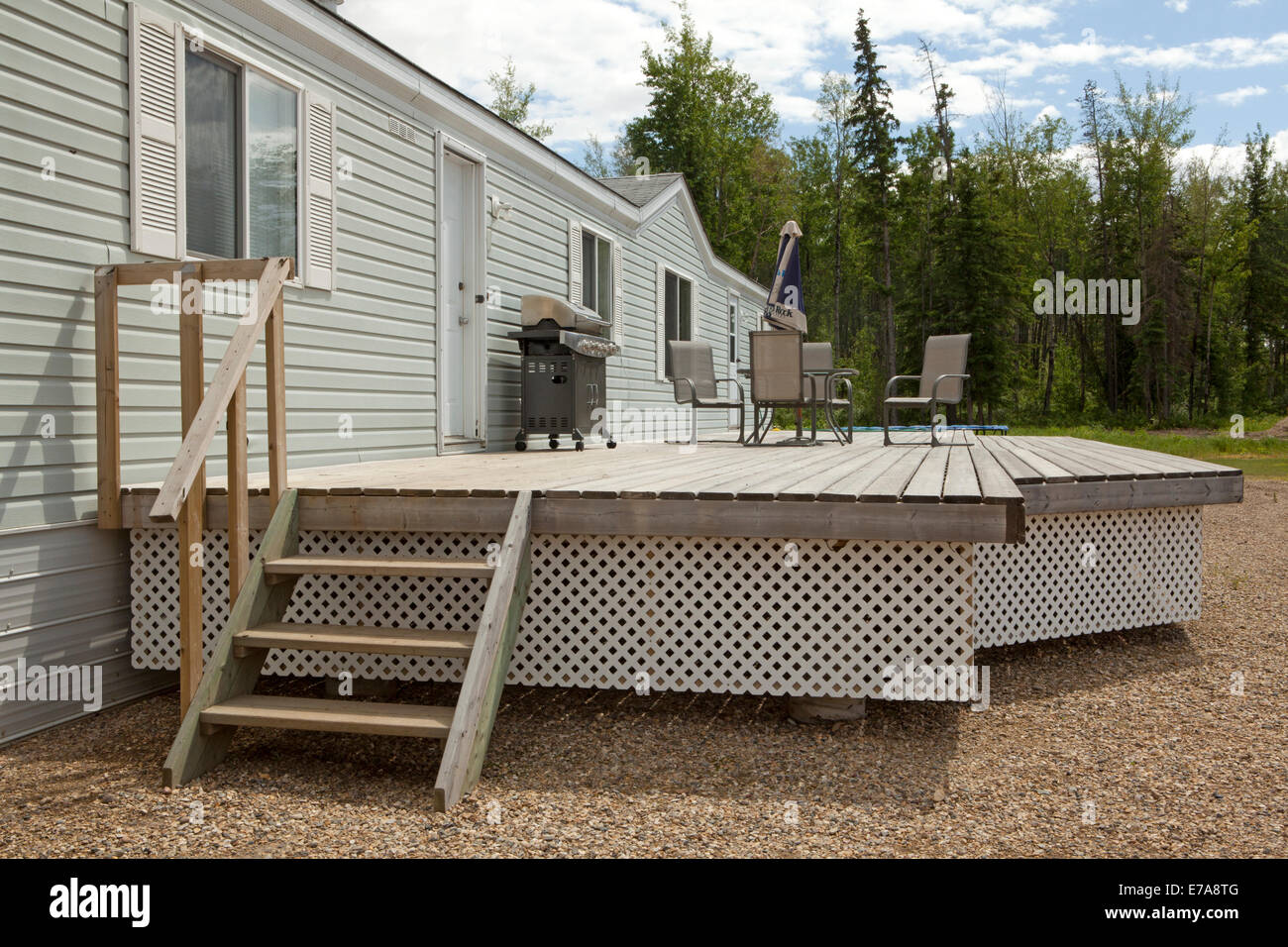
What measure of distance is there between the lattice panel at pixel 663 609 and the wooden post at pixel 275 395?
31 centimetres

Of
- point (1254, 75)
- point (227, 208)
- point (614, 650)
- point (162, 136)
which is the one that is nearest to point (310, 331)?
point (227, 208)

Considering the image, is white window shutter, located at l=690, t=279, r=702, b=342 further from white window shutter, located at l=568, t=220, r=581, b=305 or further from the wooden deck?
the wooden deck

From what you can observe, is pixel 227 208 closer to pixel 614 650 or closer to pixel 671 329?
pixel 614 650

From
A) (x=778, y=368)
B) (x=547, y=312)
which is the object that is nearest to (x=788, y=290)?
(x=778, y=368)

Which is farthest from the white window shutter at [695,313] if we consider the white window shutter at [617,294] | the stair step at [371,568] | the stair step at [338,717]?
the stair step at [338,717]

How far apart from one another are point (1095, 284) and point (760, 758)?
28.7 metres

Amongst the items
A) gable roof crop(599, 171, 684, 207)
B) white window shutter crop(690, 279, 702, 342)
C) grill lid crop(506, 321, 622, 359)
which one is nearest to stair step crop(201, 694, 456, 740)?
grill lid crop(506, 321, 622, 359)

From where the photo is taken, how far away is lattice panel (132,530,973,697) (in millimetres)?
3262

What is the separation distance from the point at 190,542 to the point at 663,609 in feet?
5.34

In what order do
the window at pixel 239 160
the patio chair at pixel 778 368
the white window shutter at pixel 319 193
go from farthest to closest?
the patio chair at pixel 778 368, the white window shutter at pixel 319 193, the window at pixel 239 160

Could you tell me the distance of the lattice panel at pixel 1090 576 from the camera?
411 centimetres

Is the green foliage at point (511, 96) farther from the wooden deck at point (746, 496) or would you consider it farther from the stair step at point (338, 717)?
the stair step at point (338, 717)

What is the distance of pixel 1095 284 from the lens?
2764 cm
